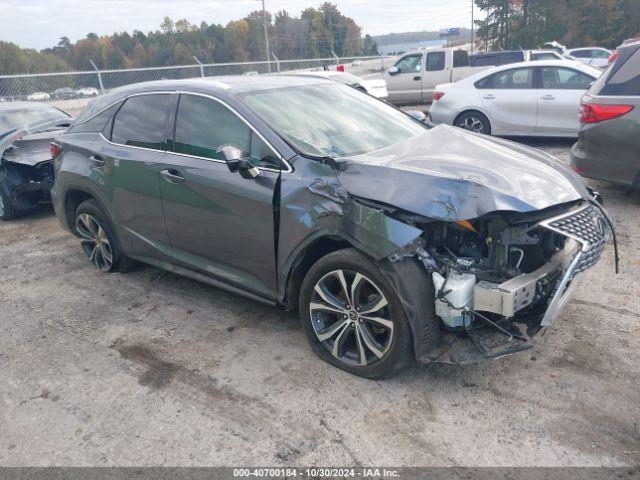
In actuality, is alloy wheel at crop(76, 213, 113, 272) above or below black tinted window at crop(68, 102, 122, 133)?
below

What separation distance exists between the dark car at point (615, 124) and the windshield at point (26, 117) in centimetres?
748

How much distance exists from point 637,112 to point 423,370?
4017mm

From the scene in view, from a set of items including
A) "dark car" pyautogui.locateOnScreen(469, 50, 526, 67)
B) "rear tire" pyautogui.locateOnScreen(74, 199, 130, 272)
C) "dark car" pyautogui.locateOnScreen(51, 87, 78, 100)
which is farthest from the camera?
"dark car" pyautogui.locateOnScreen(51, 87, 78, 100)

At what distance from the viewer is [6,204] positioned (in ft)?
24.3

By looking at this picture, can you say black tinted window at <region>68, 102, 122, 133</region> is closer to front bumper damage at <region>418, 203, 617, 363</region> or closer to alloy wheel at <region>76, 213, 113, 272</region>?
alloy wheel at <region>76, 213, 113, 272</region>

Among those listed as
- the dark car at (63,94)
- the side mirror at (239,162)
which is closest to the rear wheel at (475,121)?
the side mirror at (239,162)

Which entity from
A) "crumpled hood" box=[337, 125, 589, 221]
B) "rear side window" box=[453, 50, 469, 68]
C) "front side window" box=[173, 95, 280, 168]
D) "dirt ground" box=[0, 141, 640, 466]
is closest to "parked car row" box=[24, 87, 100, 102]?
"rear side window" box=[453, 50, 469, 68]

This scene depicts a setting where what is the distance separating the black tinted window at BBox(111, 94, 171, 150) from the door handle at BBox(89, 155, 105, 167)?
206mm

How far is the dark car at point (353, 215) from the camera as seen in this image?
2947 millimetres

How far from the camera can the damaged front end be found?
9.50ft

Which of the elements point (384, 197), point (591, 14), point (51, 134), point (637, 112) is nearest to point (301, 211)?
point (384, 197)

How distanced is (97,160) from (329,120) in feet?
7.19

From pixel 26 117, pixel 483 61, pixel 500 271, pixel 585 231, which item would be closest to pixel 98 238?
pixel 500 271

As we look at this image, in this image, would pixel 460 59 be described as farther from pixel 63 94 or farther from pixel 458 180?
pixel 458 180
